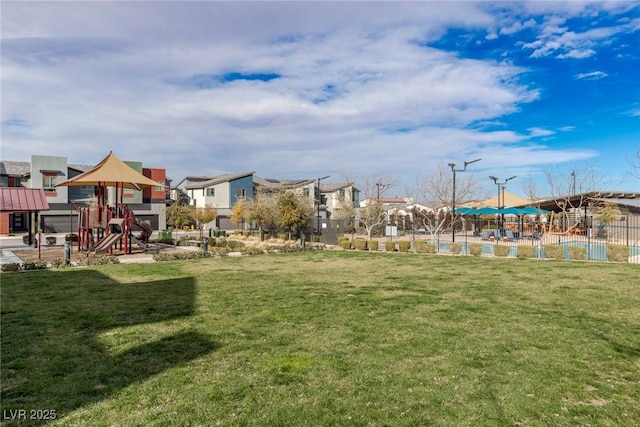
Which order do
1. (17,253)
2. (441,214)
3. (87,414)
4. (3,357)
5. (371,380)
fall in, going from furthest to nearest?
1. (441,214)
2. (17,253)
3. (3,357)
4. (371,380)
5. (87,414)

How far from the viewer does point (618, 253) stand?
59.7 feet

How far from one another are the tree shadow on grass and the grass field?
0.10ft

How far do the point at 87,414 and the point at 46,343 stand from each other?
2.98 metres

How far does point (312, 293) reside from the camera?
431 inches

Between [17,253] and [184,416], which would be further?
[17,253]

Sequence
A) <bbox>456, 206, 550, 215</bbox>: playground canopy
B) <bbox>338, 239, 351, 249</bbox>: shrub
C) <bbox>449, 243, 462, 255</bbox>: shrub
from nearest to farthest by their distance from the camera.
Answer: <bbox>449, 243, 462, 255</bbox>: shrub
<bbox>338, 239, 351, 249</bbox>: shrub
<bbox>456, 206, 550, 215</bbox>: playground canopy

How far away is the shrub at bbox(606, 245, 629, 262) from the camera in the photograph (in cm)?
1809

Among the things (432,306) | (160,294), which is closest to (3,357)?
(160,294)

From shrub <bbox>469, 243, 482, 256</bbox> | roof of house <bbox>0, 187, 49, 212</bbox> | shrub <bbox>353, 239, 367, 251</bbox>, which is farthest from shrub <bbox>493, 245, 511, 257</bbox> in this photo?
roof of house <bbox>0, 187, 49, 212</bbox>

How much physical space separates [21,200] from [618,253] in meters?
32.9

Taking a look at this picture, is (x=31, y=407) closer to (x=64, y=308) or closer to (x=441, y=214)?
(x=64, y=308)

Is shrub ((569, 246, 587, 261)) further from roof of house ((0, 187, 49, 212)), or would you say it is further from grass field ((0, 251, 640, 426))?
roof of house ((0, 187, 49, 212))

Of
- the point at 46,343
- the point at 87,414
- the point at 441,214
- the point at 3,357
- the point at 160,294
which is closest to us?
the point at 87,414

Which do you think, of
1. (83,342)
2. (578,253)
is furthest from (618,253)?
(83,342)
